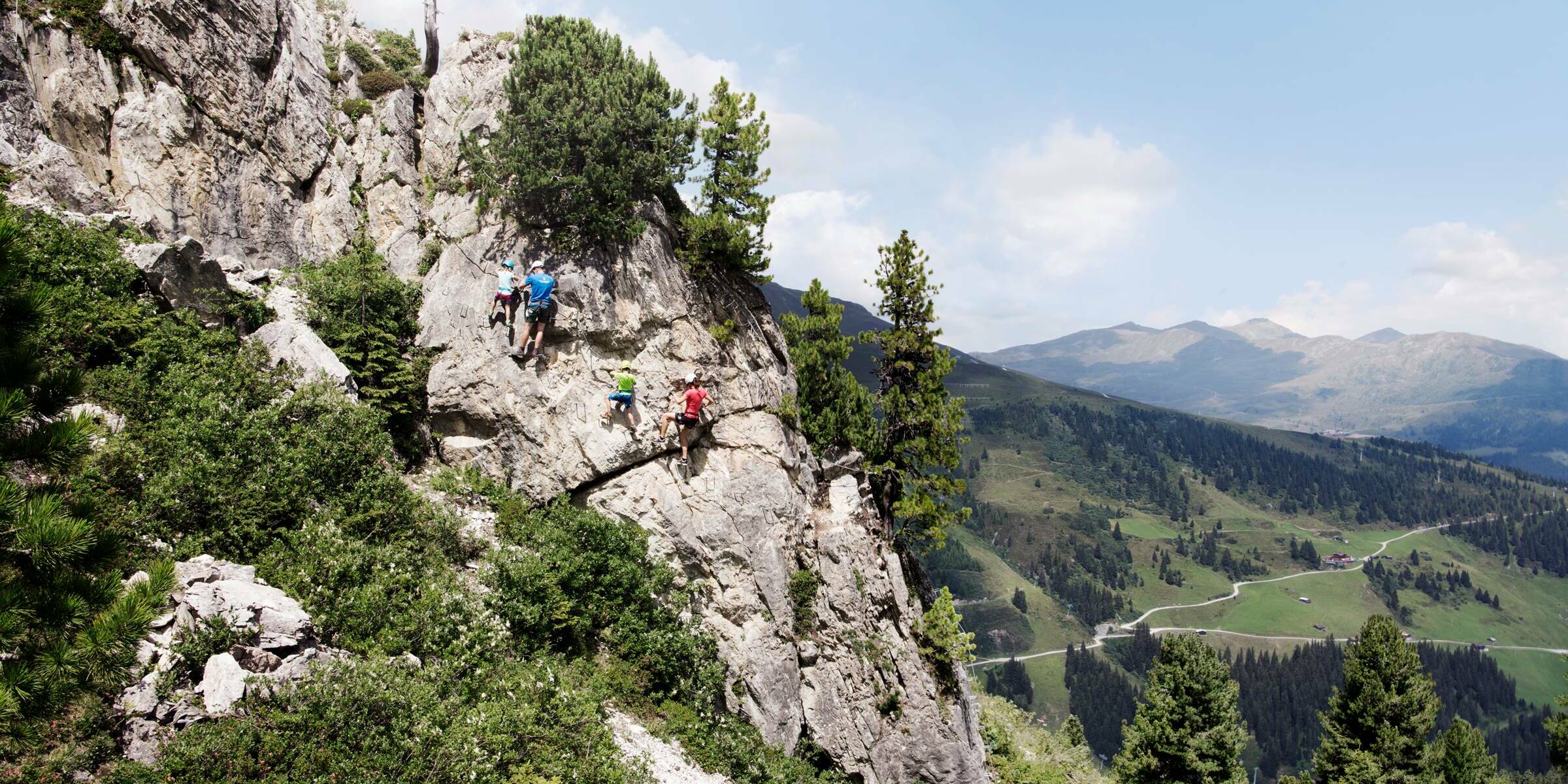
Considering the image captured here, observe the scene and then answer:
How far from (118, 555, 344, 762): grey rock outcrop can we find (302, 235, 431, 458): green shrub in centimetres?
1028

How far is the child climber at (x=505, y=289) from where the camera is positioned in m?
24.2

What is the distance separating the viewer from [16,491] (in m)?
7.10

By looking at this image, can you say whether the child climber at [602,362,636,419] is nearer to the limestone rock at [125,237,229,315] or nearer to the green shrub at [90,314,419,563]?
the green shrub at [90,314,419,563]

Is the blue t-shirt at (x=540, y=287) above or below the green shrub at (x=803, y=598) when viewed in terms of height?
above

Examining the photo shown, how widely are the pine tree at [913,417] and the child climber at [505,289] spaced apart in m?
16.5

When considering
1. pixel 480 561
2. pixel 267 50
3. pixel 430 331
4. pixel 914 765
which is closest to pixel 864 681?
pixel 914 765

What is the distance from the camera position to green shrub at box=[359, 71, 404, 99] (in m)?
35.3

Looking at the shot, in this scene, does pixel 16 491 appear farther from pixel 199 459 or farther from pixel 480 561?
pixel 480 561

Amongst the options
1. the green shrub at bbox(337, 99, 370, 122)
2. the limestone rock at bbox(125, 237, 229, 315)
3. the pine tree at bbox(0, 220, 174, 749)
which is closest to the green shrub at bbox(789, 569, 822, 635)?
the pine tree at bbox(0, 220, 174, 749)

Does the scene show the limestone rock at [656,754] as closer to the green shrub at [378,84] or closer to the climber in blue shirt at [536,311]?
the climber in blue shirt at [536,311]

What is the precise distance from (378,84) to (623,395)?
25.3 metres

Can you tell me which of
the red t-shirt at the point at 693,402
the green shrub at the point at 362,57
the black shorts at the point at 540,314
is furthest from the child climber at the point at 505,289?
the green shrub at the point at 362,57

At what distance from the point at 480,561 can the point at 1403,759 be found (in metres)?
49.9

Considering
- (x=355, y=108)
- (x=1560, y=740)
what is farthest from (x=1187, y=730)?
(x=355, y=108)
